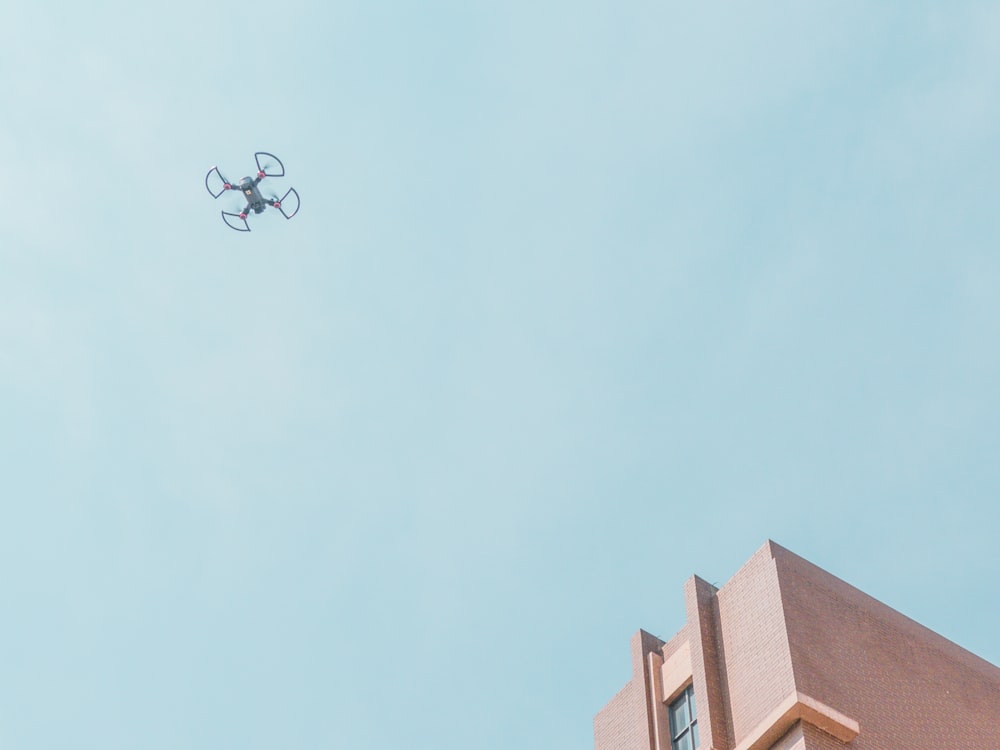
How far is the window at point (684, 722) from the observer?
1390 inches

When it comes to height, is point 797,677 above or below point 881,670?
below

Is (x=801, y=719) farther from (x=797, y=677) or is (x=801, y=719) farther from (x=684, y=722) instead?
(x=684, y=722)

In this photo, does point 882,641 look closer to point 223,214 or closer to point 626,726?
point 626,726

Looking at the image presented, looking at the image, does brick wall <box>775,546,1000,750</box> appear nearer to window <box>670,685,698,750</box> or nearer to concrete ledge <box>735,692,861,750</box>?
concrete ledge <box>735,692,861,750</box>

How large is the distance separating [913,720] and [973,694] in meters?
3.19

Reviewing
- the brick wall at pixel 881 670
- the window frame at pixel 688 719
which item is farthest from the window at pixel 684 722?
the brick wall at pixel 881 670

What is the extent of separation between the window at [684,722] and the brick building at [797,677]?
0.04m

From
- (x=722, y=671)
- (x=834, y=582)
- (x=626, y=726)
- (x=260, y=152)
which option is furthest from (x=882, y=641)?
(x=260, y=152)

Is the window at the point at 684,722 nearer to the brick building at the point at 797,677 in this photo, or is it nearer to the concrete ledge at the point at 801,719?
the brick building at the point at 797,677

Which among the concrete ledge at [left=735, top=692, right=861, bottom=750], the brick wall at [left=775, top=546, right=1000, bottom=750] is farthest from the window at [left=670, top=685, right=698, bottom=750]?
the brick wall at [left=775, top=546, right=1000, bottom=750]

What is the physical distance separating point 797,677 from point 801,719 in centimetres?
120

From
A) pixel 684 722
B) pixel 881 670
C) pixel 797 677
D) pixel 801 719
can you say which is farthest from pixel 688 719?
pixel 801 719

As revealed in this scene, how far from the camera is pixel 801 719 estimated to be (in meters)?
31.1

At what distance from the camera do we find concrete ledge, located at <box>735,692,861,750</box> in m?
31.0
